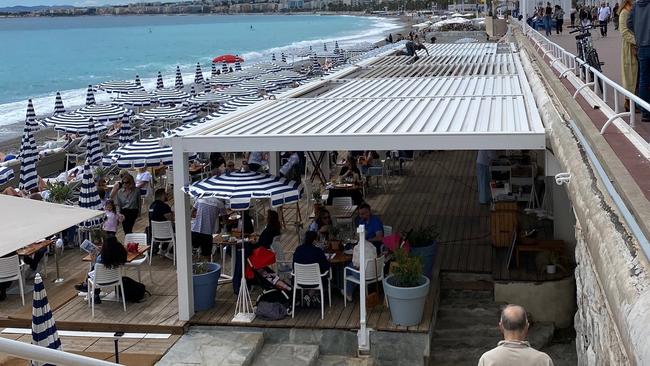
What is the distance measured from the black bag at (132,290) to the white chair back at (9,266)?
138 centimetres

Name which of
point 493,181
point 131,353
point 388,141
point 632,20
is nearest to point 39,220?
point 131,353

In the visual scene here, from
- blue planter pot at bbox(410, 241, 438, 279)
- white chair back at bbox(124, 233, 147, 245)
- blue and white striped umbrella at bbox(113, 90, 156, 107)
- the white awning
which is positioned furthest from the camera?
blue and white striped umbrella at bbox(113, 90, 156, 107)

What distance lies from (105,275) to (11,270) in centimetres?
138

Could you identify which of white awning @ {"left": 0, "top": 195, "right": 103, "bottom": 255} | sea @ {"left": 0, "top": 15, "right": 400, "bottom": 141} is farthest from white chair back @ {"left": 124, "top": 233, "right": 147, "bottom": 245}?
sea @ {"left": 0, "top": 15, "right": 400, "bottom": 141}

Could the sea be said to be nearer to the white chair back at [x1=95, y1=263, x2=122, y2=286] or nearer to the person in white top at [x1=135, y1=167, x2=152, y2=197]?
the person in white top at [x1=135, y1=167, x2=152, y2=197]

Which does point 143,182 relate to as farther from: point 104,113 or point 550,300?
point 104,113

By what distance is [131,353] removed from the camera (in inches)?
336

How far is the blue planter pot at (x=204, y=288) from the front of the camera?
948 cm

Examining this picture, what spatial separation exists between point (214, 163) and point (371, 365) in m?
8.45

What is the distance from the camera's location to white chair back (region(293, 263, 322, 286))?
9.18m

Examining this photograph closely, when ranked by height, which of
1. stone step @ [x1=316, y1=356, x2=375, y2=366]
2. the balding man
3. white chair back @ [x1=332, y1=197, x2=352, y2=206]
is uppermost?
the balding man

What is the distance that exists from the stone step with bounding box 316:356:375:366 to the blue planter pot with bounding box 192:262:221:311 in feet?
5.42

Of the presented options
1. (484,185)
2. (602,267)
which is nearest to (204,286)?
(602,267)

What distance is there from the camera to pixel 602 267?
12.8 feet
